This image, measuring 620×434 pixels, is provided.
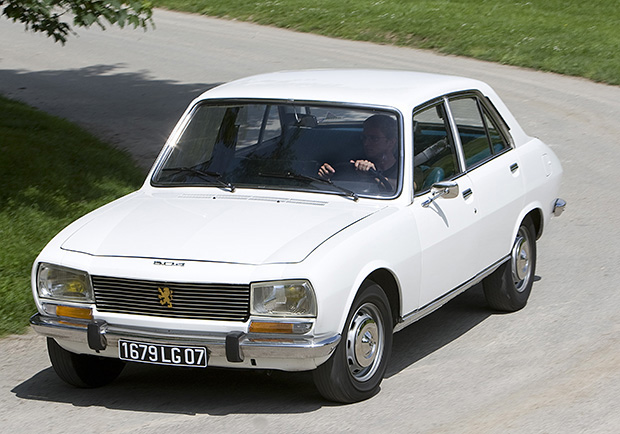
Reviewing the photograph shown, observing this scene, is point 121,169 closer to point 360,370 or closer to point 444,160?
point 444,160

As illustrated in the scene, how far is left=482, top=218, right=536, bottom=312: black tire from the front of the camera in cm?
767

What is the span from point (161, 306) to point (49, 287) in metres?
0.74

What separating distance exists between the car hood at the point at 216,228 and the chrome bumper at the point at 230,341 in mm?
388

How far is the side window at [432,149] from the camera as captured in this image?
22.1 ft

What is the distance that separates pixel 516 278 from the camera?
25.6 feet

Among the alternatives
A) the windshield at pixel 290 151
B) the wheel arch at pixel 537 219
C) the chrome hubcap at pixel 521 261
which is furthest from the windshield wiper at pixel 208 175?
the wheel arch at pixel 537 219

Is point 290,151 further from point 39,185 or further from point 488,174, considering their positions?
point 39,185

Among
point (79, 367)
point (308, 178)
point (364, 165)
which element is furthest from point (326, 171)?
point (79, 367)

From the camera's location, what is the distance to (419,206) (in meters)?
6.50

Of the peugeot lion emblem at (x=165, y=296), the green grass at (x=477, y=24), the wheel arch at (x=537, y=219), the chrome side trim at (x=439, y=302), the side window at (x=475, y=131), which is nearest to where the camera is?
the peugeot lion emblem at (x=165, y=296)

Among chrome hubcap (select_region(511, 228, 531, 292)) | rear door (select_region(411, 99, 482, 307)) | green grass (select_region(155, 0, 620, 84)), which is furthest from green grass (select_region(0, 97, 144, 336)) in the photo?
green grass (select_region(155, 0, 620, 84))

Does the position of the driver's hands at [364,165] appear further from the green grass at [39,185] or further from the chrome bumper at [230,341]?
the green grass at [39,185]

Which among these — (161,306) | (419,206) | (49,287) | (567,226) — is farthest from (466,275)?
(567,226)

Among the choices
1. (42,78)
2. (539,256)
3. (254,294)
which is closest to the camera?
(254,294)
